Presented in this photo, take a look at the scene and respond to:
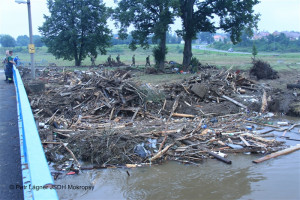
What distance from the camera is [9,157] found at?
4789 mm

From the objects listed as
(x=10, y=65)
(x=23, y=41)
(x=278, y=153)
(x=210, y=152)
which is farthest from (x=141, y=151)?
(x=23, y=41)

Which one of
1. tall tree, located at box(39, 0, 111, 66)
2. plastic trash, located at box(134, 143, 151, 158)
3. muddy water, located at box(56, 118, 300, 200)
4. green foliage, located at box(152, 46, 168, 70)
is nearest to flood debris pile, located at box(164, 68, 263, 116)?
plastic trash, located at box(134, 143, 151, 158)

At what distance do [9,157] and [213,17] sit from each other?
24.9 metres

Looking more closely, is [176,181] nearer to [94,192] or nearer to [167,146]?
[167,146]

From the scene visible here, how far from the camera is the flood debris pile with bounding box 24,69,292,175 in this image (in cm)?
700

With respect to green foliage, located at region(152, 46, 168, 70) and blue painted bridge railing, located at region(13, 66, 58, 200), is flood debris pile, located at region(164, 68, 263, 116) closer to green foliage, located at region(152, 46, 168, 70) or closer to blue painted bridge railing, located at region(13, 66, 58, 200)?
blue painted bridge railing, located at region(13, 66, 58, 200)

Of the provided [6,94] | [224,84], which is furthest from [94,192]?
[224,84]

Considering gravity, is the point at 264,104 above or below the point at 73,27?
below

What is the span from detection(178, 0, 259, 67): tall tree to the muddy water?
20313 mm

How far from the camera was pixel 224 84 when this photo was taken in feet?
46.1

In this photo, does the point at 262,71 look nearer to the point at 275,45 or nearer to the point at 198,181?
the point at 198,181

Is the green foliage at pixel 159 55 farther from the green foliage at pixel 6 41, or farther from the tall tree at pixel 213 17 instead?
the green foliage at pixel 6 41

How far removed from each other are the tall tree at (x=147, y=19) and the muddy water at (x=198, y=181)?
18159 mm

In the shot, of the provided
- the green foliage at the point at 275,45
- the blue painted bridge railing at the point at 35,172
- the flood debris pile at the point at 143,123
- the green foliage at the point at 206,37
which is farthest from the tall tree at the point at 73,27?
the green foliage at the point at 206,37
